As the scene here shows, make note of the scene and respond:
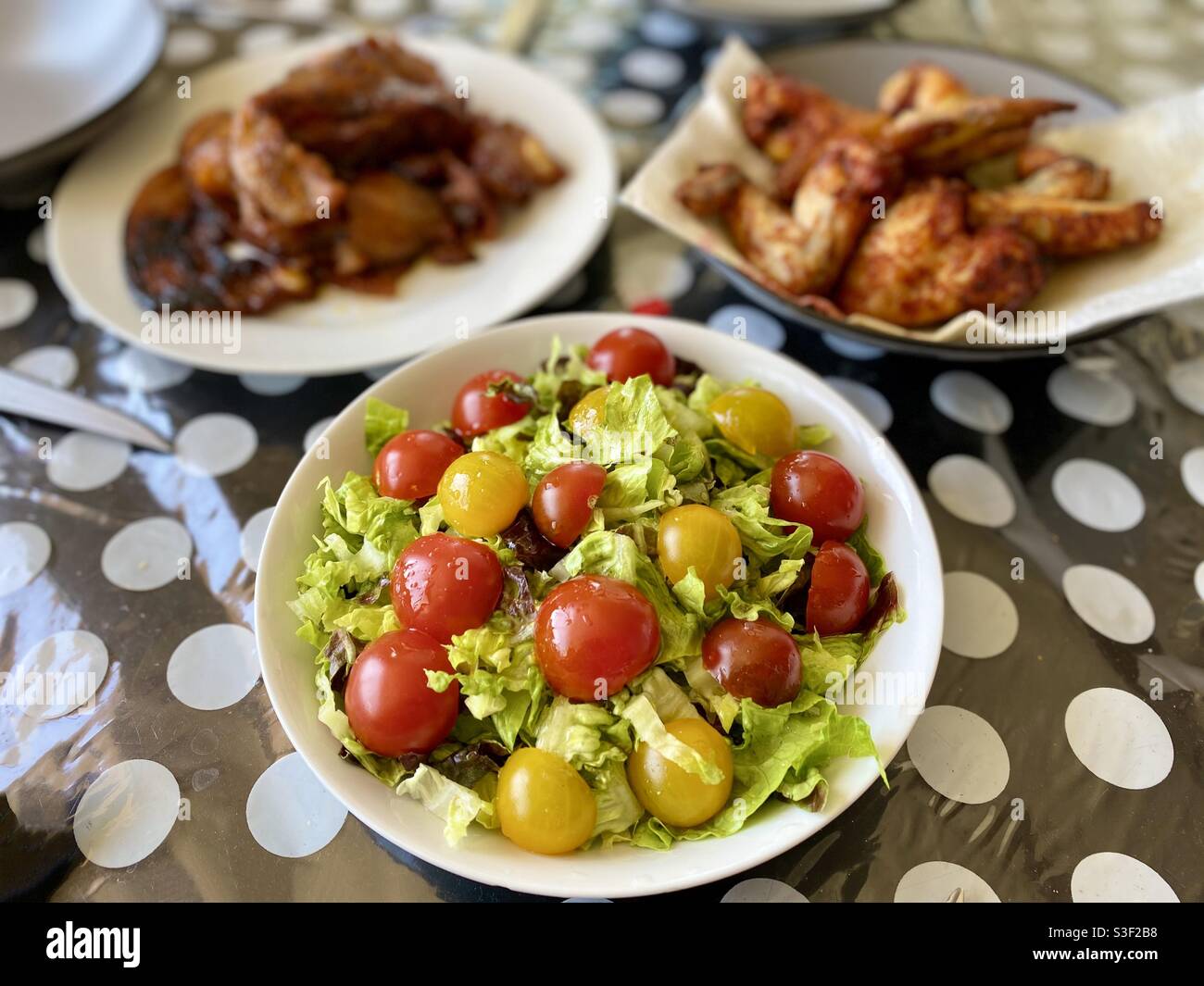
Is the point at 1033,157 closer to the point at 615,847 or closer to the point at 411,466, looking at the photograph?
the point at 411,466

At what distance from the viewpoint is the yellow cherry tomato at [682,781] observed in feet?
4.16

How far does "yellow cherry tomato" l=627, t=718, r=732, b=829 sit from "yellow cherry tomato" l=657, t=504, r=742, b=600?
0.74 ft

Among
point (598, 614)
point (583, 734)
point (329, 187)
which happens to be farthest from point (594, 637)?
point (329, 187)

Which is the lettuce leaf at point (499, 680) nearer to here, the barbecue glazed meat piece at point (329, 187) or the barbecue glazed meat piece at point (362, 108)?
the barbecue glazed meat piece at point (329, 187)

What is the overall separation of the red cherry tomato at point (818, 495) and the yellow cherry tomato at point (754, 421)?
66 millimetres

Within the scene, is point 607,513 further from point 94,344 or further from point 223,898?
point 94,344

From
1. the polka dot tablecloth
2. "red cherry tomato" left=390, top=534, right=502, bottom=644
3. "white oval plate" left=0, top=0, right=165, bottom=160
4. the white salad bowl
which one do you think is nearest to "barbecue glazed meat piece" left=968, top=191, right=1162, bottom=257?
the polka dot tablecloth

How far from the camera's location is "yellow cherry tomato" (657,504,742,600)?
139 cm

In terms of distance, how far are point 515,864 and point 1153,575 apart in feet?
4.82

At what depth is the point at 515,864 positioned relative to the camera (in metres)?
1.22

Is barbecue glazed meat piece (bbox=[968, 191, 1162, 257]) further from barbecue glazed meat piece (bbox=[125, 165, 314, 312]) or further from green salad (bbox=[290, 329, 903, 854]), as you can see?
barbecue glazed meat piece (bbox=[125, 165, 314, 312])

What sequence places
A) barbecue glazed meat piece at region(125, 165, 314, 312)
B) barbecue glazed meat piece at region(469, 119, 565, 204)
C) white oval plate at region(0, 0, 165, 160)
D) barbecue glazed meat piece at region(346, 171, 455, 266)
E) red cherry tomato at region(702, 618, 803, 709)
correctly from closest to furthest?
red cherry tomato at region(702, 618, 803, 709), barbecue glazed meat piece at region(125, 165, 314, 312), barbecue glazed meat piece at region(346, 171, 455, 266), barbecue glazed meat piece at region(469, 119, 565, 204), white oval plate at region(0, 0, 165, 160)

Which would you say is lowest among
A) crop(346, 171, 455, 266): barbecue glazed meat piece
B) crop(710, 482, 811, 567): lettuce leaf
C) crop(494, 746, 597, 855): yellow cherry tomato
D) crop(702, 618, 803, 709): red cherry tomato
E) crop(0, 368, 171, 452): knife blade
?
crop(0, 368, 171, 452): knife blade
